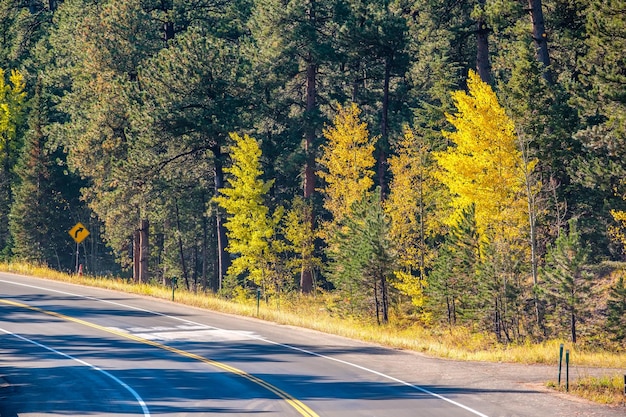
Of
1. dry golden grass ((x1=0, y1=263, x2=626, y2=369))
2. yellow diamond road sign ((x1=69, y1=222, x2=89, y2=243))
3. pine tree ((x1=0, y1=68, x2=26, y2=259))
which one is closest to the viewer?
dry golden grass ((x1=0, y1=263, x2=626, y2=369))

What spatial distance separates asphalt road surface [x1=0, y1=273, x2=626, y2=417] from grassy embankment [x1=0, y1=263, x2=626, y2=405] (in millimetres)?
942

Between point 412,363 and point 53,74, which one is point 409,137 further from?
point 53,74

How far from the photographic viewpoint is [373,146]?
54219mm

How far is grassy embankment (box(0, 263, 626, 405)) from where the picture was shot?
24.1 m

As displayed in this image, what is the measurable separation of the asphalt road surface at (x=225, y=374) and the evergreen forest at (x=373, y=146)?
9.53 metres

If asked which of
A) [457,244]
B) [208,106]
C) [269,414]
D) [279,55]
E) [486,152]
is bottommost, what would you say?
[269,414]

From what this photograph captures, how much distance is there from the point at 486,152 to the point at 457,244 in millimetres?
4312

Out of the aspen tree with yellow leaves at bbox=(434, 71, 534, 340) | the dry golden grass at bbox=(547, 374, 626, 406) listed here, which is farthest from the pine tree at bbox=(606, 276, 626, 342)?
the dry golden grass at bbox=(547, 374, 626, 406)

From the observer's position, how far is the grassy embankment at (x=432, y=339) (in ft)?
78.9

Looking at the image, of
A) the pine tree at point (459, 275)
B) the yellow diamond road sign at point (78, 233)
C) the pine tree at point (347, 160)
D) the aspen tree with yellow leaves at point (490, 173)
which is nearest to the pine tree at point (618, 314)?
the aspen tree with yellow leaves at point (490, 173)

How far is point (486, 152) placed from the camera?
133 feet

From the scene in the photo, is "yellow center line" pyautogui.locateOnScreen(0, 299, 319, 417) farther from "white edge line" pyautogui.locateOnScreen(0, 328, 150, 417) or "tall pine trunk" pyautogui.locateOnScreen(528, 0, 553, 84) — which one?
"tall pine trunk" pyautogui.locateOnScreen(528, 0, 553, 84)

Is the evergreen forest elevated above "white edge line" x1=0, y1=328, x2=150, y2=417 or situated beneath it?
elevated above

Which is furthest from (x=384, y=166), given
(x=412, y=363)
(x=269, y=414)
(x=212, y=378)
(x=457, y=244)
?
(x=269, y=414)
